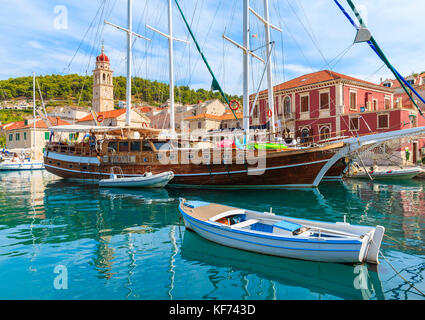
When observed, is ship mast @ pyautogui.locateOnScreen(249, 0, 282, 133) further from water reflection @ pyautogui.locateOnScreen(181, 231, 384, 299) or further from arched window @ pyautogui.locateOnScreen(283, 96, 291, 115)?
arched window @ pyautogui.locateOnScreen(283, 96, 291, 115)

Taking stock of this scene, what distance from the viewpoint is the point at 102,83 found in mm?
68625

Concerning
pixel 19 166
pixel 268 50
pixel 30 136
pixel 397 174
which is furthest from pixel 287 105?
pixel 30 136

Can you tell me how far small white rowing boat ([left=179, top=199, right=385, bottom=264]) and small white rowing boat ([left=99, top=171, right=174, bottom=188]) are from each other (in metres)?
8.99

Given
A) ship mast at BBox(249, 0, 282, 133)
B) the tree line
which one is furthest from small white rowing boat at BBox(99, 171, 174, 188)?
the tree line

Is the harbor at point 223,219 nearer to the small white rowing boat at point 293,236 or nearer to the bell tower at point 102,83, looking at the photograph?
the small white rowing boat at point 293,236

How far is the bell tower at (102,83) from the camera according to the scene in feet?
225

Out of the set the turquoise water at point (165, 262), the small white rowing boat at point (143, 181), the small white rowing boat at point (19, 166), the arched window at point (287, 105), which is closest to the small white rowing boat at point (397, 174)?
the arched window at point (287, 105)

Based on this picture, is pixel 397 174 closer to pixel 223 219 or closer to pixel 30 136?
pixel 223 219

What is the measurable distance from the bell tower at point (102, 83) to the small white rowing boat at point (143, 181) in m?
56.6

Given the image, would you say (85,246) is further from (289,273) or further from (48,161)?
(48,161)

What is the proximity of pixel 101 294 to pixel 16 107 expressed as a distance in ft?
370

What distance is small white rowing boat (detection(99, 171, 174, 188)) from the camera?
17344 millimetres
